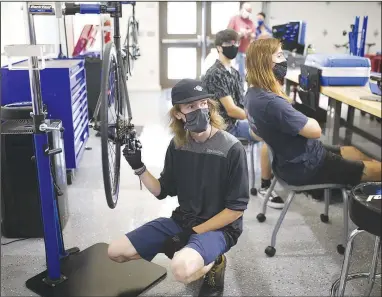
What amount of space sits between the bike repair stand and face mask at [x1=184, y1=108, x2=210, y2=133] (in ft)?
2.02

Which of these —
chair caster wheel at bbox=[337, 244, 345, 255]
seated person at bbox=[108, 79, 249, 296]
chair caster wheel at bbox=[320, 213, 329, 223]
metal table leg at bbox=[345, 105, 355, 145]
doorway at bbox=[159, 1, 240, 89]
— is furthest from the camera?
doorway at bbox=[159, 1, 240, 89]

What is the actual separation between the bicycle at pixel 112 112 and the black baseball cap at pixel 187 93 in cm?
23

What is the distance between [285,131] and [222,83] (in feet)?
3.04

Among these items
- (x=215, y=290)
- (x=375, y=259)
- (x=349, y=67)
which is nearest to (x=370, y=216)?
(x=375, y=259)

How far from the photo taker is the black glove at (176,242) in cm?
188

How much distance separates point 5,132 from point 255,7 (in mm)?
6599

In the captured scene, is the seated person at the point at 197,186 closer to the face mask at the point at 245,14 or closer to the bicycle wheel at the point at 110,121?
the bicycle wheel at the point at 110,121

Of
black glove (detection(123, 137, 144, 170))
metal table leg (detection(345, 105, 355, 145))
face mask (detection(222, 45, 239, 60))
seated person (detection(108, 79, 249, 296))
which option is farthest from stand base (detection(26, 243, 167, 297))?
metal table leg (detection(345, 105, 355, 145))

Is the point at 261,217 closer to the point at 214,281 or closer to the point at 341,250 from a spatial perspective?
the point at 341,250

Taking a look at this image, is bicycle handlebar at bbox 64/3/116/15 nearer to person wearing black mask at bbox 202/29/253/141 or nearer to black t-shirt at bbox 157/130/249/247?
black t-shirt at bbox 157/130/249/247

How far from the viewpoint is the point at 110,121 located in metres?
1.63

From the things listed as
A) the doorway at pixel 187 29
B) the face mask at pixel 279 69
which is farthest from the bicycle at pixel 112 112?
the doorway at pixel 187 29

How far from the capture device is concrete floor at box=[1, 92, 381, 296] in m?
2.15

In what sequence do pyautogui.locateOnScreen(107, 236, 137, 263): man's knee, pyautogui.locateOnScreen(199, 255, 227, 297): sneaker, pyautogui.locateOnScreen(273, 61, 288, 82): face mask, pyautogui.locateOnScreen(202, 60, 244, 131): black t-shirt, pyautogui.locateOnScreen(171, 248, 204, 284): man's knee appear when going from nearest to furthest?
pyautogui.locateOnScreen(171, 248, 204, 284): man's knee → pyautogui.locateOnScreen(107, 236, 137, 263): man's knee → pyautogui.locateOnScreen(199, 255, 227, 297): sneaker → pyautogui.locateOnScreen(273, 61, 288, 82): face mask → pyautogui.locateOnScreen(202, 60, 244, 131): black t-shirt
